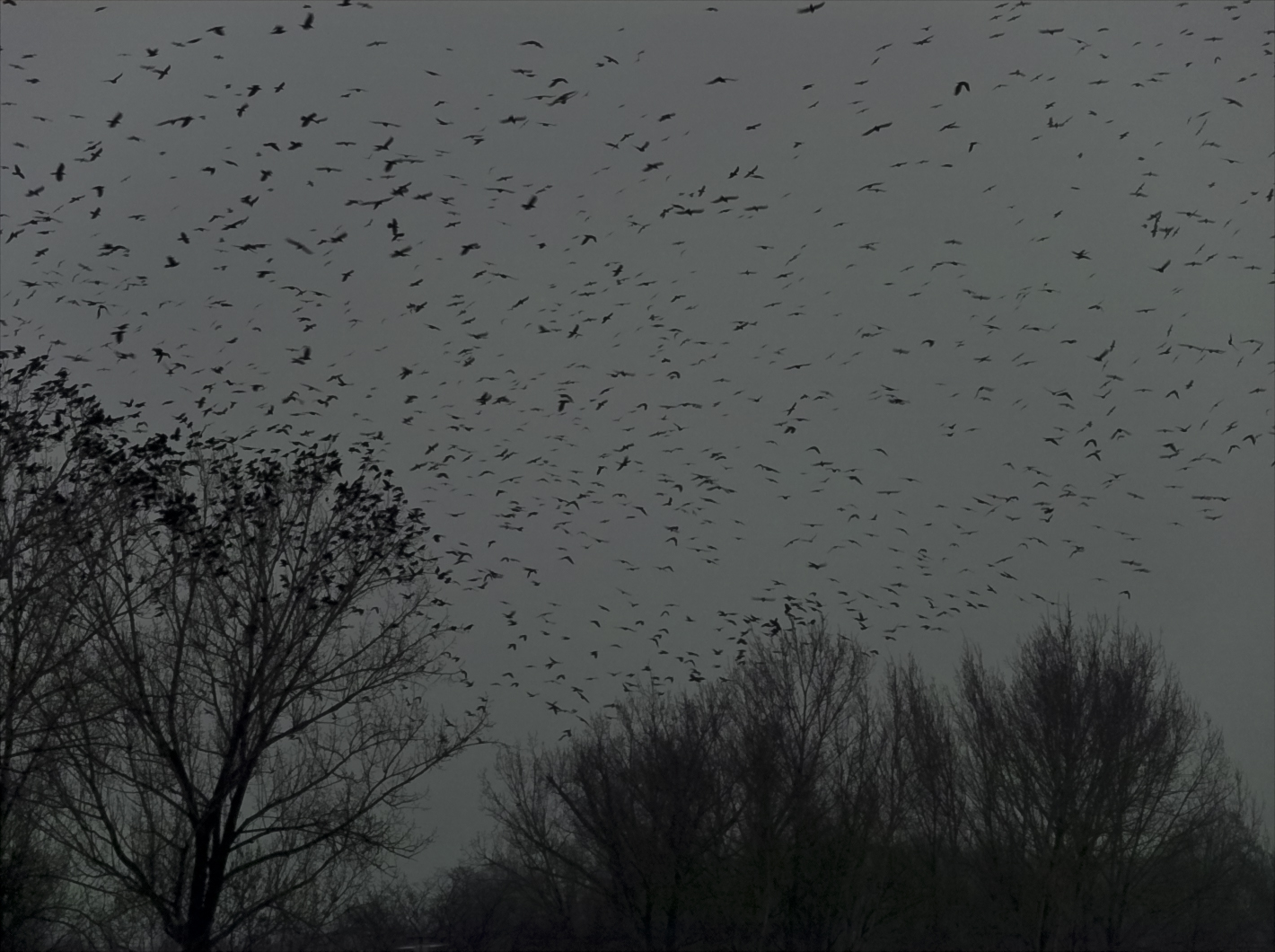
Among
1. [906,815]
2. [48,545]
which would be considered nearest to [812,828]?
[906,815]

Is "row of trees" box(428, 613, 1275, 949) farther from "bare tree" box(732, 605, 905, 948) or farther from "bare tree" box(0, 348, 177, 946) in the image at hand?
"bare tree" box(0, 348, 177, 946)

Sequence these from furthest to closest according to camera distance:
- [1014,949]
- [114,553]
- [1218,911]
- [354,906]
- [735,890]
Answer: [1218,911] → [1014,949] → [735,890] → [354,906] → [114,553]

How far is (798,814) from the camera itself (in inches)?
1609

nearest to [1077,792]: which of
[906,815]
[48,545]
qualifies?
[906,815]

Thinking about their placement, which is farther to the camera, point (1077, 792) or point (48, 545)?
point (1077, 792)

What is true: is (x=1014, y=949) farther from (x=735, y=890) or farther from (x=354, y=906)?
(x=354, y=906)

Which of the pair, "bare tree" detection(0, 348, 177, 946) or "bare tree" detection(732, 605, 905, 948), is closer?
"bare tree" detection(0, 348, 177, 946)

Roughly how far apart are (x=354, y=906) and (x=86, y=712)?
8702mm

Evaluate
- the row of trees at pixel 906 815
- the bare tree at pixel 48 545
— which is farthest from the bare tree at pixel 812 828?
the bare tree at pixel 48 545

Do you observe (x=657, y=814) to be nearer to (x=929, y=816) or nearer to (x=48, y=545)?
(x=929, y=816)

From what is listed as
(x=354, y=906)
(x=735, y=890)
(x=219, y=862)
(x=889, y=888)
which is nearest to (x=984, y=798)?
(x=889, y=888)

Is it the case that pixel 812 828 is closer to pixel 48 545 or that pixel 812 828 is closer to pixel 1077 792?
pixel 1077 792

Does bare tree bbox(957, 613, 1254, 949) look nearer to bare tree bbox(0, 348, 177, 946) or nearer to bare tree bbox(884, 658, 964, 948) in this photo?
bare tree bbox(884, 658, 964, 948)

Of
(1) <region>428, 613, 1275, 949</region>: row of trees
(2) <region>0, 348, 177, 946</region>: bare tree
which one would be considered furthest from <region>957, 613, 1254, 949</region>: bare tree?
(2) <region>0, 348, 177, 946</region>: bare tree
